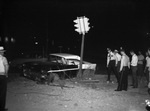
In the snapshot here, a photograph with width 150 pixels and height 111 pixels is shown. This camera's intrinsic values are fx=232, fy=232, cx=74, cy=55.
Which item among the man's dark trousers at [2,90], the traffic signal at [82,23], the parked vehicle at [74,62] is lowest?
the man's dark trousers at [2,90]

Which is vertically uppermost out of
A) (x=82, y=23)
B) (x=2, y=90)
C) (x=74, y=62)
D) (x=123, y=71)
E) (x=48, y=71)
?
(x=82, y=23)

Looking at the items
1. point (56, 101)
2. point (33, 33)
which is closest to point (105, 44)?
point (33, 33)

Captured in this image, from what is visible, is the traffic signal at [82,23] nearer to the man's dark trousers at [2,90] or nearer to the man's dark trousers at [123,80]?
the man's dark trousers at [123,80]

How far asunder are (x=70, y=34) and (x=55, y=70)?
58566 mm

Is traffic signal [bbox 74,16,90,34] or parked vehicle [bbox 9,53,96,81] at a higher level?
traffic signal [bbox 74,16,90,34]

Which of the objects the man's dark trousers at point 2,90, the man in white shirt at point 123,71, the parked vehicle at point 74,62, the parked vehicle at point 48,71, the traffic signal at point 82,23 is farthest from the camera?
the parked vehicle at point 74,62

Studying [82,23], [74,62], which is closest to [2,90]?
[82,23]

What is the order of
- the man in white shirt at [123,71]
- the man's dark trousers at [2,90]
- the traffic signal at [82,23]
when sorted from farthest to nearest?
the traffic signal at [82,23] < the man in white shirt at [123,71] < the man's dark trousers at [2,90]

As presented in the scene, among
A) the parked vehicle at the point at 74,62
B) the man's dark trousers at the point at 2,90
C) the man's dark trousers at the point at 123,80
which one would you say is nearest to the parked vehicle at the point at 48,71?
the parked vehicle at the point at 74,62

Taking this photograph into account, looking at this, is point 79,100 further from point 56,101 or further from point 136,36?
point 136,36

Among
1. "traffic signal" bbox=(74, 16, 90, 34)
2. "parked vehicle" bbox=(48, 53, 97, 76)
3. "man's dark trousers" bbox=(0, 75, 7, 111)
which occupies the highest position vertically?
"traffic signal" bbox=(74, 16, 90, 34)

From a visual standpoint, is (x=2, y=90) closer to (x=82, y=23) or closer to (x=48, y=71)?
(x=48, y=71)

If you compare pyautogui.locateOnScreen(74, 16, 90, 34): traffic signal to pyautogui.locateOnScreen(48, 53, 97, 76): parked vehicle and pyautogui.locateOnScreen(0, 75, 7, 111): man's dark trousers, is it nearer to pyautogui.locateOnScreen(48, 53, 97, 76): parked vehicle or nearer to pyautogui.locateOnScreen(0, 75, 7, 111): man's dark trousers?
pyautogui.locateOnScreen(48, 53, 97, 76): parked vehicle

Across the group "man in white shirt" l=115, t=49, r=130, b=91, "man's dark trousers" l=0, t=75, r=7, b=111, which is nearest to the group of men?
"man in white shirt" l=115, t=49, r=130, b=91
